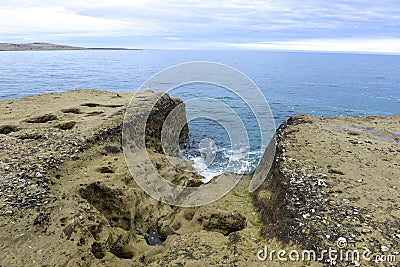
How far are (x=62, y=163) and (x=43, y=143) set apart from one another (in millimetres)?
1804

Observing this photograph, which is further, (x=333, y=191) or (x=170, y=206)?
(x=170, y=206)

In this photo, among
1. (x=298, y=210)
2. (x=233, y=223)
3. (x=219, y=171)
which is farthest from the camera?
(x=219, y=171)

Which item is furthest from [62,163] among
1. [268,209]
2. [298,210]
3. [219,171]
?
[219,171]

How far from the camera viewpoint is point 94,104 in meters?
17.8

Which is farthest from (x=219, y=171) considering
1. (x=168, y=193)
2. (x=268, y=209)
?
(x=268, y=209)

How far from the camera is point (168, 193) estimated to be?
11.9 metres

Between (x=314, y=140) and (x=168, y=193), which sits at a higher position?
(x=314, y=140)

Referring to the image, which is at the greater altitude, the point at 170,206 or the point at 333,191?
the point at 333,191

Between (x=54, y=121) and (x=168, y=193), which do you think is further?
(x=54, y=121)

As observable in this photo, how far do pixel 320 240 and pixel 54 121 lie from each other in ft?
38.5

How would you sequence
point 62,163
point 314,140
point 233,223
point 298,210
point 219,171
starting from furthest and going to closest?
point 219,171, point 314,140, point 62,163, point 233,223, point 298,210

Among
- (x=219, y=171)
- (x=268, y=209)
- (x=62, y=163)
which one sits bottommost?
(x=219, y=171)

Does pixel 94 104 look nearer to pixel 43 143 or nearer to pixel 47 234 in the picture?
pixel 43 143

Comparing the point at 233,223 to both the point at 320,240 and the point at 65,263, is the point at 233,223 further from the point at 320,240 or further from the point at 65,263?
the point at 65,263
